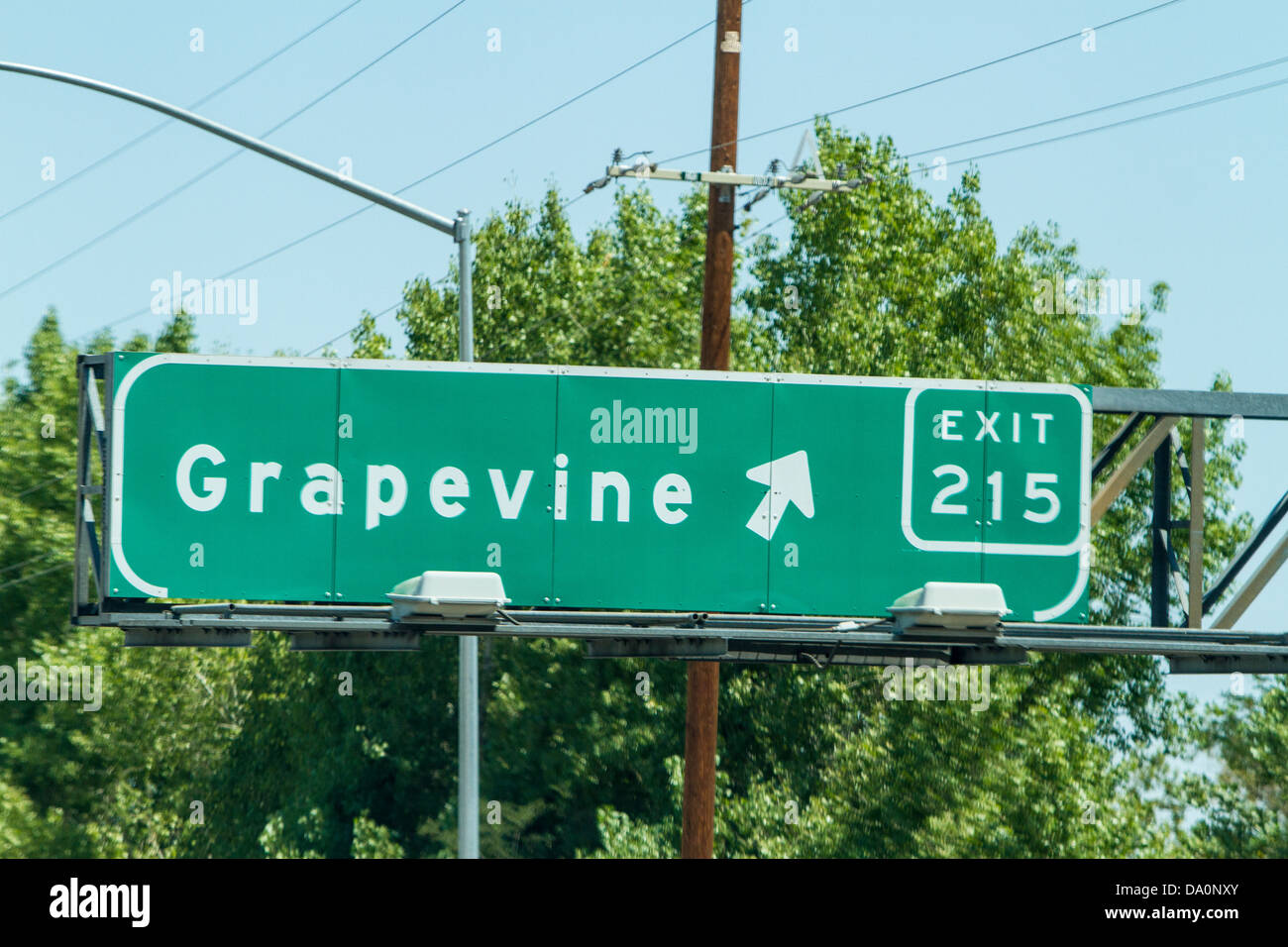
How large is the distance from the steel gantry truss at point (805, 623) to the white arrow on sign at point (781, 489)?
2.45 feet

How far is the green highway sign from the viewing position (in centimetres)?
1152

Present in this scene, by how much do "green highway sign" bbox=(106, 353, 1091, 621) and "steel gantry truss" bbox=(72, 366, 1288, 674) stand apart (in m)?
0.17

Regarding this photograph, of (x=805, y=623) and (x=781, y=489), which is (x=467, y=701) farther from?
(x=781, y=489)

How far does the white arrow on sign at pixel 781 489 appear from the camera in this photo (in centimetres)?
1179

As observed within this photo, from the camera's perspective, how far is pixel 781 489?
11.8 m

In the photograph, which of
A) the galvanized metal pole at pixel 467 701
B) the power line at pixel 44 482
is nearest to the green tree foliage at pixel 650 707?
the power line at pixel 44 482

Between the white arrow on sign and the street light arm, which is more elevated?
the street light arm

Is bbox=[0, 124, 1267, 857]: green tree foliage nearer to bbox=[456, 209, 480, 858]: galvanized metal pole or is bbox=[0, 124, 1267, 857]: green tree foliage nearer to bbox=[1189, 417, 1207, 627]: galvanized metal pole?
bbox=[456, 209, 480, 858]: galvanized metal pole

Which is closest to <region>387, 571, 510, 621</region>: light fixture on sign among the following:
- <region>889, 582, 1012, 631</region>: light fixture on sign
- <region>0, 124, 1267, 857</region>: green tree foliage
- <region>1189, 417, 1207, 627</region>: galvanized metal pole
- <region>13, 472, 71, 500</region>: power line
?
<region>889, 582, 1012, 631</region>: light fixture on sign

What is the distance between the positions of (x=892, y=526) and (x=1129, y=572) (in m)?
25.5

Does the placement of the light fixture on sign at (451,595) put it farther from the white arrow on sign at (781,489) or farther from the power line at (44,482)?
the power line at (44,482)

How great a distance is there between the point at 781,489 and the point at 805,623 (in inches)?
42.7

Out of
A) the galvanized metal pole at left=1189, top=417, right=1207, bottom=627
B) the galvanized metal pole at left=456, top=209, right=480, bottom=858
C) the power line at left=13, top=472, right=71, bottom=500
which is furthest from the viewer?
the power line at left=13, top=472, right=71, bottom=500

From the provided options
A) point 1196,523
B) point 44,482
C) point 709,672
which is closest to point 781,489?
point 1196,523
